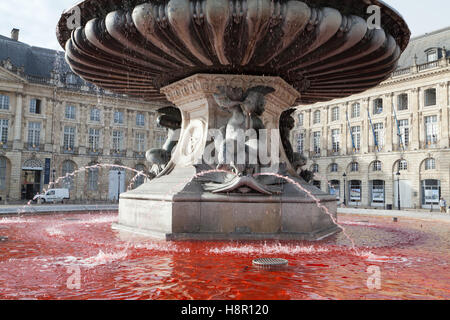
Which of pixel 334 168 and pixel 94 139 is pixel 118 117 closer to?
pixel 94 139

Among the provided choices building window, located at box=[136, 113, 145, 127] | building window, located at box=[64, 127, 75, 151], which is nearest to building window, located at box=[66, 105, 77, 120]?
building window, located at box=[64, 127, 75, 151]

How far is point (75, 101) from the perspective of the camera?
45.0 m

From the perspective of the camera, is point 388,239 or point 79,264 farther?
point 388,239

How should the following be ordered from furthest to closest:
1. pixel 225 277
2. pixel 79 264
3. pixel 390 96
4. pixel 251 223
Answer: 1. pixel 390 96
2. pixel 251 223
3. pixel 79 264
4. pixel 225 277

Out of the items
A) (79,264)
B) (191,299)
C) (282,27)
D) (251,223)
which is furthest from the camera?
(251,223)

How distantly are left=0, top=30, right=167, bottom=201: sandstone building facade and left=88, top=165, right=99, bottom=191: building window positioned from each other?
11 cm

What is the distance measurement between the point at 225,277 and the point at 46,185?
4245 centimetres

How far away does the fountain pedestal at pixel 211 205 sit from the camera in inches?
246

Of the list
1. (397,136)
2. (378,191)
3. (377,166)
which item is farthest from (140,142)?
(397,136)

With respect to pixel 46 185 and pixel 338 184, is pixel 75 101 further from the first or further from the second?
pixel 338 184

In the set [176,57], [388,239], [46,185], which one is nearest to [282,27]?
[176,57]

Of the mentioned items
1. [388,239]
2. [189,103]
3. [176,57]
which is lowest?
[388,239]

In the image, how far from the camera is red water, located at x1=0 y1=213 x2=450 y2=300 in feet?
10.3

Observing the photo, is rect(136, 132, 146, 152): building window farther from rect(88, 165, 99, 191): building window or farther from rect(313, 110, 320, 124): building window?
rect(313, 110, 320, 124): building window
